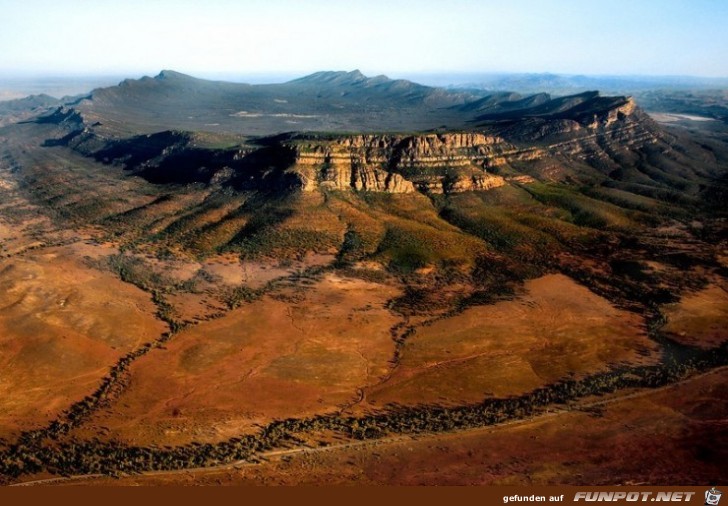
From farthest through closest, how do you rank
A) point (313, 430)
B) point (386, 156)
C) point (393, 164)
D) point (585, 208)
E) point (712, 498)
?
point (386, 156)
point (393, 164)
point (585, 208)
point (313, 430)
point (712, 498)

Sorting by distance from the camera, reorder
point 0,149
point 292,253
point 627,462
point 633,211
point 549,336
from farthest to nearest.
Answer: point 0,149 → point 633,211 → point 292,253 → point 549,336 → point 627,462

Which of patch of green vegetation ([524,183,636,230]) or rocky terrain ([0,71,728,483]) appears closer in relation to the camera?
rocky terrain ([0,71,728,483])

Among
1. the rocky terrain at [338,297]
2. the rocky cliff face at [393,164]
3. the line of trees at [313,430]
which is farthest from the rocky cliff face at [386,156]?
the line of trees at [313,430]

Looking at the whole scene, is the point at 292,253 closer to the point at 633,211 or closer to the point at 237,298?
the point at 237,298

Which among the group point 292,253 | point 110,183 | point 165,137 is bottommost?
point 292,253

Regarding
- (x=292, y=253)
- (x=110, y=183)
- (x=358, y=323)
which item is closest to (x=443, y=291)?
(x=358, y=323)

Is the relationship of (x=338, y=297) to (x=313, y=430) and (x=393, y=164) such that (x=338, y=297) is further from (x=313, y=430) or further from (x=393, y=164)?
(x=393, y=164)

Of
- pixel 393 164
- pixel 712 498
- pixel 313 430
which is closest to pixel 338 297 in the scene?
pixel 313 430

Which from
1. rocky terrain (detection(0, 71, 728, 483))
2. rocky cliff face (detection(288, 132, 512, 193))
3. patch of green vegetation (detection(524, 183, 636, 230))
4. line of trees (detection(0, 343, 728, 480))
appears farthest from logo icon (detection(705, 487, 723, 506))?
rocky cliff face (detection(288, 132, 512, 193))

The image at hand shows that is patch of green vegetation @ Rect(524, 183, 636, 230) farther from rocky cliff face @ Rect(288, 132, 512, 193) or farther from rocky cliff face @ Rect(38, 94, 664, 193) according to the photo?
rocky cliff face @ Rect(288, 132, 512, 193)

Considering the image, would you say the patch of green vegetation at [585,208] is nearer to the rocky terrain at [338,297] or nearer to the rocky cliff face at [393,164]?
the rocky terrain at [338,297]

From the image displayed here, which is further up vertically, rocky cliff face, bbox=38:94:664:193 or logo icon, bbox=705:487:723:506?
rocky cliff face, bbox=38:94:664:193
